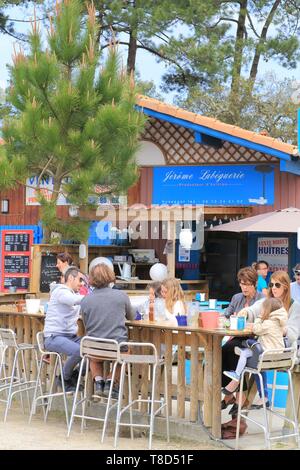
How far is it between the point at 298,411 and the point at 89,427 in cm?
176

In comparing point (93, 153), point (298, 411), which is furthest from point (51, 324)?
point (93, 153)

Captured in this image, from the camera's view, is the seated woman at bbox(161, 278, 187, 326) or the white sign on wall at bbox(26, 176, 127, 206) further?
the white sign on wall at bbox(26, 176, 127, 206)

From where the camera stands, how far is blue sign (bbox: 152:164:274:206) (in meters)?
12.3

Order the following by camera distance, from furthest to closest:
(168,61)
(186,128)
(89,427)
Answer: (168,61)
(186,128)
(89,427)

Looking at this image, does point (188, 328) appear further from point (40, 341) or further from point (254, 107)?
point (254, 107)

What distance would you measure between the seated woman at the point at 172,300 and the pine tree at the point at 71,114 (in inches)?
158

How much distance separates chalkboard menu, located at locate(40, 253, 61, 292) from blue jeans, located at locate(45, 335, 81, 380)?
15.7 ft

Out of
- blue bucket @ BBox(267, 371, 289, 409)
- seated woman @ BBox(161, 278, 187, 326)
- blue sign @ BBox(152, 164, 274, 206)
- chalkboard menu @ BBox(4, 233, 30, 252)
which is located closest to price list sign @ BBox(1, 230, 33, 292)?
chalkboard menu @ BBox(4, 233, 30, 252)

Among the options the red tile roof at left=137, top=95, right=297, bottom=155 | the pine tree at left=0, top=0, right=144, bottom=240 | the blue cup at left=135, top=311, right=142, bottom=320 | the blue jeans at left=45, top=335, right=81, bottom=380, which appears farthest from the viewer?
the red tile roof at left=137, top=95, right=297, bottom=155

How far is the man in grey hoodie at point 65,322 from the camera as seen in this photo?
6.88 m

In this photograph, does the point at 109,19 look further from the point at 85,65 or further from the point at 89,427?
the point at 89,427

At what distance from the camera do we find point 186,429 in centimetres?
643

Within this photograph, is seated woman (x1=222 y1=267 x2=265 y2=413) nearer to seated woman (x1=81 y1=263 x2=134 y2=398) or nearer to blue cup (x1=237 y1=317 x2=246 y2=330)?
blue cup (x1=237 y1=317 x2=246 y2=330)
